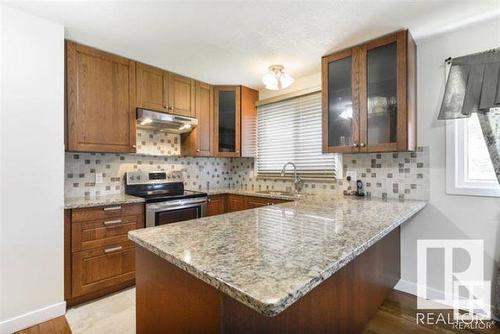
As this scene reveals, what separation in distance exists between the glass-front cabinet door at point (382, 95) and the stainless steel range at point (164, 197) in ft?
6.14

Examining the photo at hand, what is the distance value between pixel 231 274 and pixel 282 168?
275 cm

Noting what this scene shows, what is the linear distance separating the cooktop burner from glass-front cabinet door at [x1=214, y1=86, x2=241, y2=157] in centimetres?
69

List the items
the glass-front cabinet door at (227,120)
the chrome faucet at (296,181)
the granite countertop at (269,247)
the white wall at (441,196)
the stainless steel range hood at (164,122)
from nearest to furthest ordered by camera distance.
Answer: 1. the granite countertop at (269,247)
2. the white wall at (441,196)
3. the stainless steel range hood at (164,122)
4. the chrome faucet at (296,181)
5. the glass-front cabinet door at (227,120)

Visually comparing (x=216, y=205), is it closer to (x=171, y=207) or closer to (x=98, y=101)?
(x=171, y=207)

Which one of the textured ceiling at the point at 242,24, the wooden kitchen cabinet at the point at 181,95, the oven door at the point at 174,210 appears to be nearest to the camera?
the textured ceiling at the point at 242,24

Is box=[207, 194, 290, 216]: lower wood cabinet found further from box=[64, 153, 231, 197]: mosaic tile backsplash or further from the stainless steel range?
box=[64, 153, 231, 197]: mosaic tile backsplash

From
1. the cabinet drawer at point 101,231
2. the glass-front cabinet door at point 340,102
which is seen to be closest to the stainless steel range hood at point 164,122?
the cabinet drawer at point 101,231

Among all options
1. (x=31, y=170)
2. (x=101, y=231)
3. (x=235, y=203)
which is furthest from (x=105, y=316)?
(x=235, y=203)

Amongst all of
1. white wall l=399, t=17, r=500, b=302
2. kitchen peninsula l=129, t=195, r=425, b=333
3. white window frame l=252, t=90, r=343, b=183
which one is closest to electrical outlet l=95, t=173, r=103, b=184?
kitchen peninsula l=129, t=195, r=425, b=333

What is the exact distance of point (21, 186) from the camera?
1.85 metres

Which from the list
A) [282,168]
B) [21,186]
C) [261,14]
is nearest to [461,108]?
[261,14]

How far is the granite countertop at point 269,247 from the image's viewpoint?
2.16 ft

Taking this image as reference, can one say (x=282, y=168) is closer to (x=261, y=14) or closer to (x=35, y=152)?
(x=261, y=14)

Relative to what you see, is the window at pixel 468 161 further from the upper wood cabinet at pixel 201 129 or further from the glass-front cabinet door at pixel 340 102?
the upper wood cabinet at pixel 201 129
